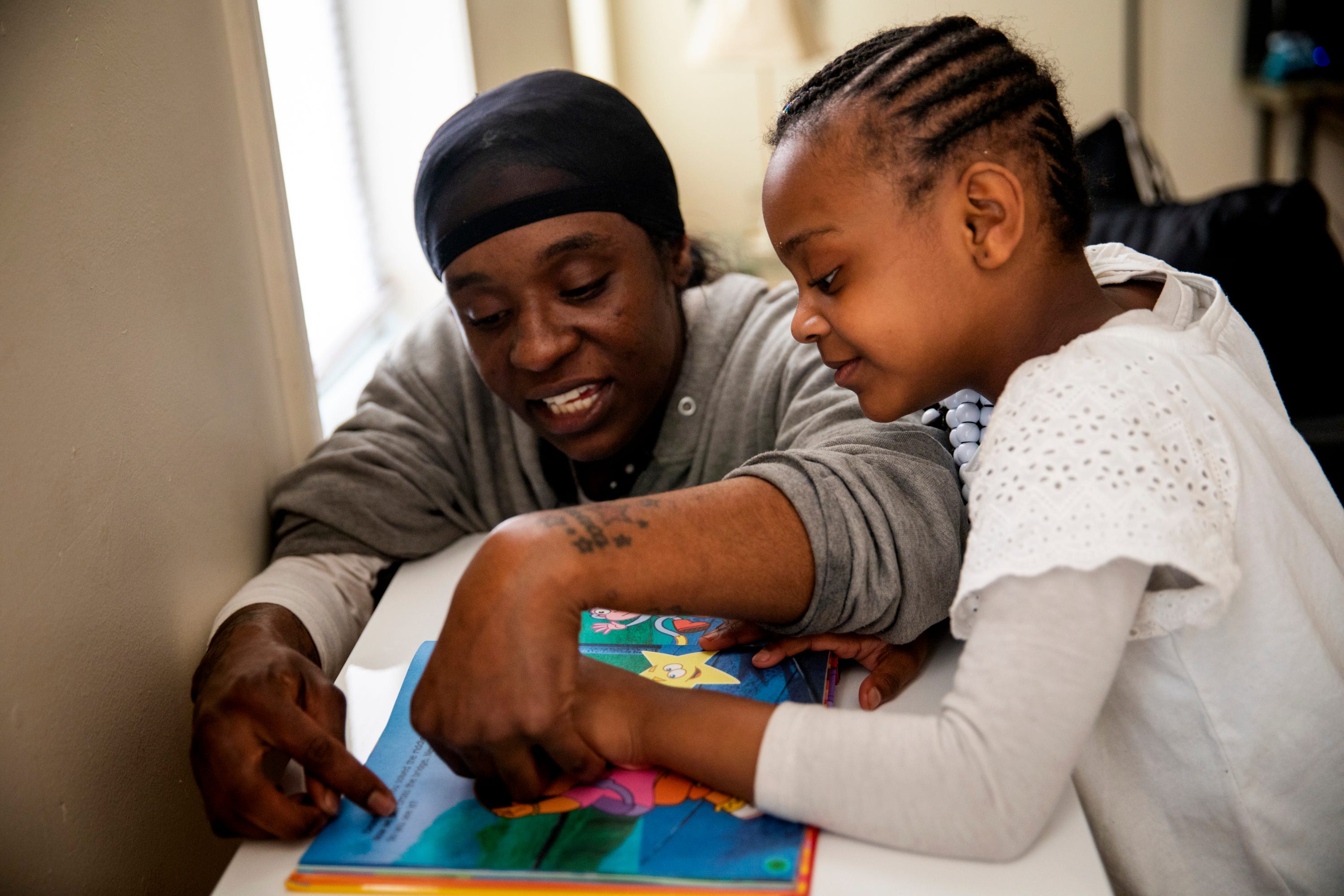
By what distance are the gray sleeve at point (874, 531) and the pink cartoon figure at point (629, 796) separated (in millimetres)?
174

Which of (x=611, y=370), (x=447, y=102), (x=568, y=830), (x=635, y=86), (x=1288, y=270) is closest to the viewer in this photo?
(x=568, y=830)

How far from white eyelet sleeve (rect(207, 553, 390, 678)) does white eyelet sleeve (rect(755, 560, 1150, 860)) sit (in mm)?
558

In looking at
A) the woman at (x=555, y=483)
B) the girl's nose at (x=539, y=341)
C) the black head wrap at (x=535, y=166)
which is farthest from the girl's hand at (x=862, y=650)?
the black head wrap at (x=535, y=166)

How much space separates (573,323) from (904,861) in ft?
2.10

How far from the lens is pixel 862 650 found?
0.87 metres

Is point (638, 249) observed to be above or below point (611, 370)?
above

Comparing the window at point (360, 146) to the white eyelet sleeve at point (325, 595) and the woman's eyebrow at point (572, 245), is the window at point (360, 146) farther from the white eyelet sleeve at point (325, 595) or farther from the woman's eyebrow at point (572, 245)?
the woman's eyebrow at point (572, 245)

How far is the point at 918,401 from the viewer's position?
2.91 feet

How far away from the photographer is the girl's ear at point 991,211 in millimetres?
792

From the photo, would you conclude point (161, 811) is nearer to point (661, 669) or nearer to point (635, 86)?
point (661, 669)

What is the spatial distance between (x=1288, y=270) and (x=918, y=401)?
3.74ft

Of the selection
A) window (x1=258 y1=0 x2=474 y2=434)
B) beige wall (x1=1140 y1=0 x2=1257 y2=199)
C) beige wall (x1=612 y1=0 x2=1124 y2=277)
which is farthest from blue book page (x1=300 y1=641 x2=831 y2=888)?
beige wall (x1=1140 y1=0 x2=1257 y2=199)

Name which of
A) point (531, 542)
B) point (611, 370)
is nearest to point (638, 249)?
point (611, 370)

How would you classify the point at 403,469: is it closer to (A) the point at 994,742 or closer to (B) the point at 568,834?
(B) the point at 568,834
